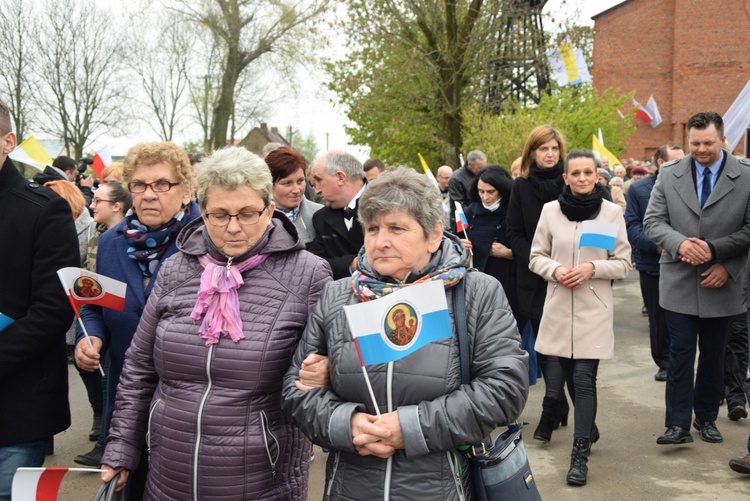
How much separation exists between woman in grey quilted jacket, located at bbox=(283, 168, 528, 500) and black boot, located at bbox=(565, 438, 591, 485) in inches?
108

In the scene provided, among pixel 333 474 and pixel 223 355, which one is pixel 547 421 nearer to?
pixel 333 474

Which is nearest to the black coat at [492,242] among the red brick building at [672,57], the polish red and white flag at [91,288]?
the polish red and white flag at [91,288]

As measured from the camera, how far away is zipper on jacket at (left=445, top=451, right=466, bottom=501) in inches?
106

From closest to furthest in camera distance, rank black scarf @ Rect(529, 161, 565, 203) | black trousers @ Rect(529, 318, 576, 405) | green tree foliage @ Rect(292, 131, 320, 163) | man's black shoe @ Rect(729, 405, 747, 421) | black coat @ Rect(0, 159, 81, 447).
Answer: black coat @ Rect(0, 159, 81, 447) → black trousers @ Rect(529, 318, 576, 405) → man's black shoe @ Rect(729, 405, 747, 421) → black scarf @ Rect(529, 161, 565, 203) → green tree foliage @ Rect(292, 131, 320, 163)

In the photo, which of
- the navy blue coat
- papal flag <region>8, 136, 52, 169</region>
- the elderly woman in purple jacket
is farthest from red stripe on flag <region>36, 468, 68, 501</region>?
papal flag <region>8, 136, 52, 169</region>

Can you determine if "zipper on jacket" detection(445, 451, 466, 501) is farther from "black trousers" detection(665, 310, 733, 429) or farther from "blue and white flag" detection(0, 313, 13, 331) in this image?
"black trousers" detection(665, 310, 733, 429)

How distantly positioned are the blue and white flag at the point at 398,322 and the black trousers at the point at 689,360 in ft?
12.4

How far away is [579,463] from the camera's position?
5.33 meters

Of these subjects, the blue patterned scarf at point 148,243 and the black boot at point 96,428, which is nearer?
the blue patterned scarf at point 148,243

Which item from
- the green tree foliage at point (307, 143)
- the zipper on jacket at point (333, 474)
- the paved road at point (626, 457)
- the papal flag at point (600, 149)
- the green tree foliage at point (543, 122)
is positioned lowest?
the paved road at point (626, 457)

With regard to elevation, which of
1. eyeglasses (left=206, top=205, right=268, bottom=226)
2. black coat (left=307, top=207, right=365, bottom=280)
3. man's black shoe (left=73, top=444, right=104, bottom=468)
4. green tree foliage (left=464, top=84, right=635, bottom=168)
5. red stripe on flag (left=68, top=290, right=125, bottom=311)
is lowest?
man's black shoe (left=73, top=444, right=104, bottom=468)

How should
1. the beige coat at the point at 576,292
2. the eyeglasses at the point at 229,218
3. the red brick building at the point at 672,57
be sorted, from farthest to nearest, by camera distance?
the red brick building at the point at 672,57, the beige coat at the point at 576,292, the eyeglasses at the point at 229,218

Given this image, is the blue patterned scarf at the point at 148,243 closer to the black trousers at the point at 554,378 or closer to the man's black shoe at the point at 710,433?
the black trousers at the point at 554,378

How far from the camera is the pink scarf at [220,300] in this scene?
2928mm
